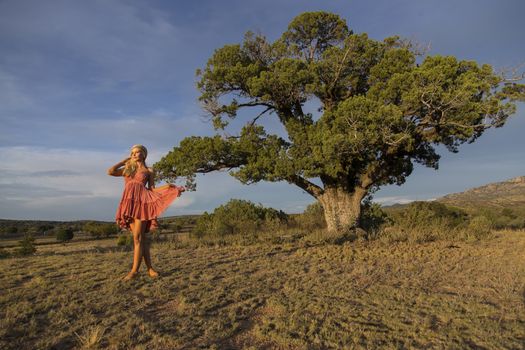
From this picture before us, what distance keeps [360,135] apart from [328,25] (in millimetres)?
5807

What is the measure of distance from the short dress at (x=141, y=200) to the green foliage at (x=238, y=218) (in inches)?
441

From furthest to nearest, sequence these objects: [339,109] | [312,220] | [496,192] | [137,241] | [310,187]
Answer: [496,192] → [312,220] → [310,187] → [339,109] → [137,241]

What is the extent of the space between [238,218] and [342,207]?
7.67m

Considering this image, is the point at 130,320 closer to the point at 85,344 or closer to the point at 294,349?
the point at 85,344

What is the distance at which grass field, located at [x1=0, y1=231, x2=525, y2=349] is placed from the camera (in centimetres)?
384

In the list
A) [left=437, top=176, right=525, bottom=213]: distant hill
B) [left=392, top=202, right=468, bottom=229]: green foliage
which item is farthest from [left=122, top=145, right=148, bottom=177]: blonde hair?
[left=437, top=176, right=525, bottom=213]: distant hill

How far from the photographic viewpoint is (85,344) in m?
3.53

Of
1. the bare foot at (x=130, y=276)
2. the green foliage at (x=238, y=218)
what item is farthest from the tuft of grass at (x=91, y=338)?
the green foliage at (x=238, y=218)

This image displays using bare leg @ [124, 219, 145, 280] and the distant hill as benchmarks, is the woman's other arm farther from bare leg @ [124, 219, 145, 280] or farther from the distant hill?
the distant hill

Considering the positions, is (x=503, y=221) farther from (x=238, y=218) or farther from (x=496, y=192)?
(x=496, y=192)

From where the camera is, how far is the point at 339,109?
40.0ft

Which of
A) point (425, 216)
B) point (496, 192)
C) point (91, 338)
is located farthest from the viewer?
point (496, 192)

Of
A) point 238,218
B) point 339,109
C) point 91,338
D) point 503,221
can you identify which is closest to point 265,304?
point 91,338

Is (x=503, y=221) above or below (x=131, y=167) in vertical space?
below
